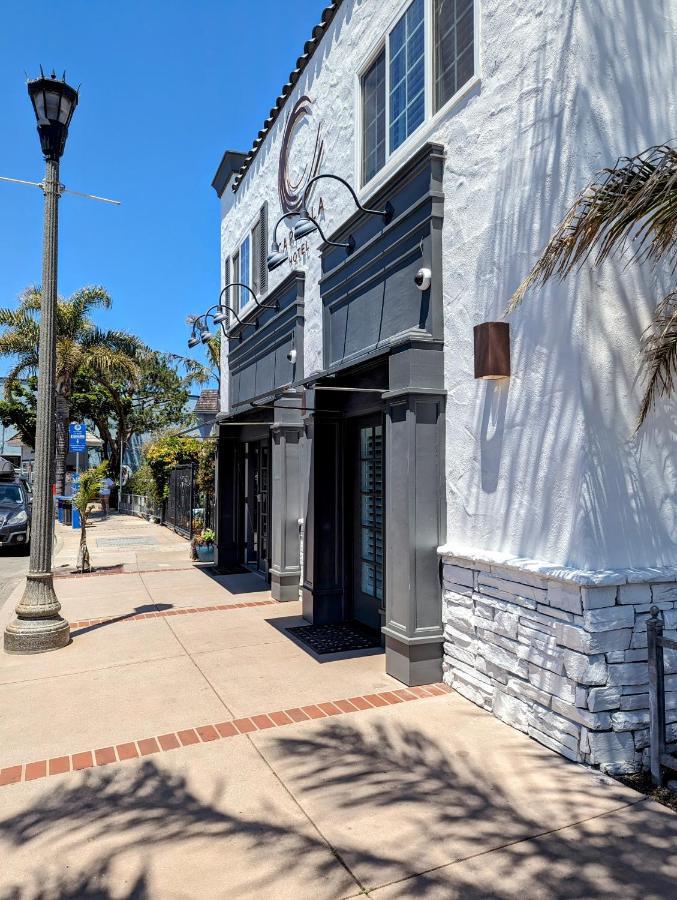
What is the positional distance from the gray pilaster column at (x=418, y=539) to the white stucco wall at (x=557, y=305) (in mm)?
227

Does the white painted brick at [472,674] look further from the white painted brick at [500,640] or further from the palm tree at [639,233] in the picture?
the palm tree at [639,233]

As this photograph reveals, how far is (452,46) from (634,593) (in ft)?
15.6

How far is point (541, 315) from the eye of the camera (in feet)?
14.0

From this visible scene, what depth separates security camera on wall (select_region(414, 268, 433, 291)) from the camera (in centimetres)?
544

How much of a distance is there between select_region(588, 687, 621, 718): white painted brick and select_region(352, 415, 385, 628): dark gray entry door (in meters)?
3.07

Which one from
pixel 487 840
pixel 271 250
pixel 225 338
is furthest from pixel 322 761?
pixel 225 338

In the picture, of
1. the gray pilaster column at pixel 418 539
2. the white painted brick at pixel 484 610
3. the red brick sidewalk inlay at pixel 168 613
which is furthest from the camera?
the red brick sidewalk inlay at pixel 168 613

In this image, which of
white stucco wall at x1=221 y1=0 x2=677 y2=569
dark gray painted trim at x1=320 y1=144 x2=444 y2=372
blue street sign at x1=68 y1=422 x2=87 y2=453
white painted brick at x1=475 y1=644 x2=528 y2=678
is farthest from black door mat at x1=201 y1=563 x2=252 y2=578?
blue street sign at x1=68 y1=422 x2=87 y2=453

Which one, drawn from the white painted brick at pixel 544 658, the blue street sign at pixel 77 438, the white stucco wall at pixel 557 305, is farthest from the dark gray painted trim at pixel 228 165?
the blue street sign at pixel 77 438

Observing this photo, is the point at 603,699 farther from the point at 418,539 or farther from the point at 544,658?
the point at 418,539

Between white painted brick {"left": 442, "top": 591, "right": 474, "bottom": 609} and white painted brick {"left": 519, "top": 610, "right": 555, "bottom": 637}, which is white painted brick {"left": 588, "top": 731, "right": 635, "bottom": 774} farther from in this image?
white painted brick {"left": 442, "top": 591, "right": 474, "bottom": 609}

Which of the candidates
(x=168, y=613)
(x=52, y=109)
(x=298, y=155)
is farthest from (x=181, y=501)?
(x=52, y=109)

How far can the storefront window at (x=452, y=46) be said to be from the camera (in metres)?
5.19

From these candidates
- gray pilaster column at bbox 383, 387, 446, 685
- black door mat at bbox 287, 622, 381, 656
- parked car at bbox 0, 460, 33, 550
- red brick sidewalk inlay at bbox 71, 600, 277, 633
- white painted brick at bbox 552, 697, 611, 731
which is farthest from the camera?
parked car at bbox 0, 460, 33, 550
